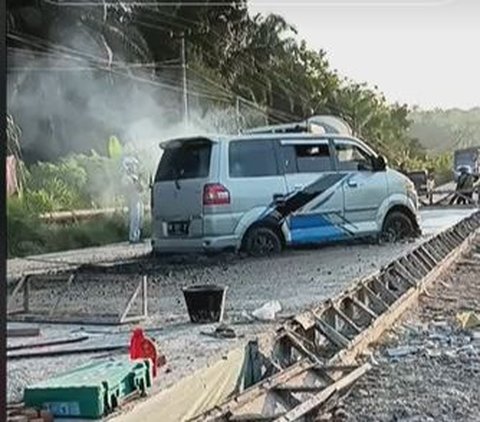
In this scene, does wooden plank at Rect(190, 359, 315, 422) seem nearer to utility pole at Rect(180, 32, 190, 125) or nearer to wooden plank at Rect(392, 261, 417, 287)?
wooden plank at Rect(392, 261, 417, 287)

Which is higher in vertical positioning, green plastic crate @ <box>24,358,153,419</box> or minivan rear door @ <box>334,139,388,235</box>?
minivan rear door @ <box>334,139,388,235</box>

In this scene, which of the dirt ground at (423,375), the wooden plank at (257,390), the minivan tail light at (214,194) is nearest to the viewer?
the wooden plank at (257,390)

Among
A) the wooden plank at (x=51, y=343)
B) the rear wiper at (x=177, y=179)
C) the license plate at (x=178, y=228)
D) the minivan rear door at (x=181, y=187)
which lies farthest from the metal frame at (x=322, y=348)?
the rear wiper at (x=177, y=179)

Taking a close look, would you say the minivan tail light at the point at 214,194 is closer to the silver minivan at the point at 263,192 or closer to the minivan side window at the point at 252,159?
the silver minivan at the point at 263,192

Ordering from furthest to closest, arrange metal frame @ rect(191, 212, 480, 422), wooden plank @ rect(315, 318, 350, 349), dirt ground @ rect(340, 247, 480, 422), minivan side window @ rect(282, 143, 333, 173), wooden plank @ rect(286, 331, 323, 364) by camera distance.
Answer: minivan side window @ rect(282, 143, 333, 173), wooden plank @ rect(315, 318, 350, 349), wooden plank @ rect(286, 331, 323, 364), dirt ground @ rect(340, 247, 480, 422), metal frame @ rect(191, 212, 480, 422)

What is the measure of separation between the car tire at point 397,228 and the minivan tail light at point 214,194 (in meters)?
2.66

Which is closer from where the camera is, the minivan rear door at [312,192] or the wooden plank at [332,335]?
the wooden plank at [332,335]

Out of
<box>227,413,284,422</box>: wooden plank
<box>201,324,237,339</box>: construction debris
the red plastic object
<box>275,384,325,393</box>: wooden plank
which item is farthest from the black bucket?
<box>227,413,284,422</box>: wooden plank

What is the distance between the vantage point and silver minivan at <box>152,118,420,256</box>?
11086mm

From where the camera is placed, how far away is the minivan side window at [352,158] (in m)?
12.2

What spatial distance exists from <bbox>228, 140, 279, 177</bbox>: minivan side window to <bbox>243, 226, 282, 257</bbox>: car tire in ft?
2.22

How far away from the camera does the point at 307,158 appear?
39.0 ft

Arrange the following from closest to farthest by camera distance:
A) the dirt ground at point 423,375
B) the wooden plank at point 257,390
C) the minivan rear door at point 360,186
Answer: the wooden plank at point 257,390
the dirt ground at point 423,375
the minivan rear door at point 360,186

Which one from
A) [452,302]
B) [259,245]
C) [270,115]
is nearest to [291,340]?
[452,302]
